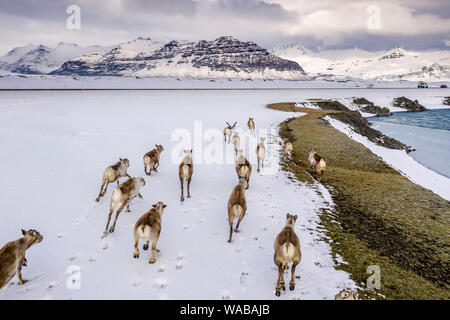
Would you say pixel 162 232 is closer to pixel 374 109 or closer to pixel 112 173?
pixel 112 173

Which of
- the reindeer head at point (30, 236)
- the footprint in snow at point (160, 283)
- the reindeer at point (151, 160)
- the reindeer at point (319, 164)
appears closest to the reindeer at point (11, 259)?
the reindeer head at point (30, 236)

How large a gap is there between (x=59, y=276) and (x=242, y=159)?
31.4ft

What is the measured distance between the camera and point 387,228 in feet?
37.0

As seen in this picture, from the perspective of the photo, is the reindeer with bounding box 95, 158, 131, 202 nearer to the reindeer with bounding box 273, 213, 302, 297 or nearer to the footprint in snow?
the footprint in snow

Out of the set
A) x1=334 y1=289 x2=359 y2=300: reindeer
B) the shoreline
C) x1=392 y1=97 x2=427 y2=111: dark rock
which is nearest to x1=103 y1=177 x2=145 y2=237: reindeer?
x1=334 y1=289 x2=359 y2=300: reindeer

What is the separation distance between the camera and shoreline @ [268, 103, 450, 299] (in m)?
7.98

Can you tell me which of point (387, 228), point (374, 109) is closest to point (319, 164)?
point (387, 228)

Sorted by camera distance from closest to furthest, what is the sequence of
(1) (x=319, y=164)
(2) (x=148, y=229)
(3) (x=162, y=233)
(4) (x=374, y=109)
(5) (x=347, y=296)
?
(5) (x=347, y=296) < (2) (x=148, y=229) < (3) (x=162, y=233) < (1) (x=319, y=164) < (4) (x=374, y=109)

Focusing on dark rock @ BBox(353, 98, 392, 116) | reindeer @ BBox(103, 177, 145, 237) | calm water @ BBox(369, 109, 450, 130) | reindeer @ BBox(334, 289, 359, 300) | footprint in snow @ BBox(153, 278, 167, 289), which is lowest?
footprint in snow @ BBox(153, 278, 167, 289)

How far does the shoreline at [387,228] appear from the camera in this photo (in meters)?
7.98

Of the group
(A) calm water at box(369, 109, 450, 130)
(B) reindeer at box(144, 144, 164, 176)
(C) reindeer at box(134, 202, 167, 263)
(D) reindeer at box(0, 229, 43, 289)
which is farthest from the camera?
(A) calm water at box(369, 109, 450, 130)

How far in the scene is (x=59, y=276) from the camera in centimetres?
739
